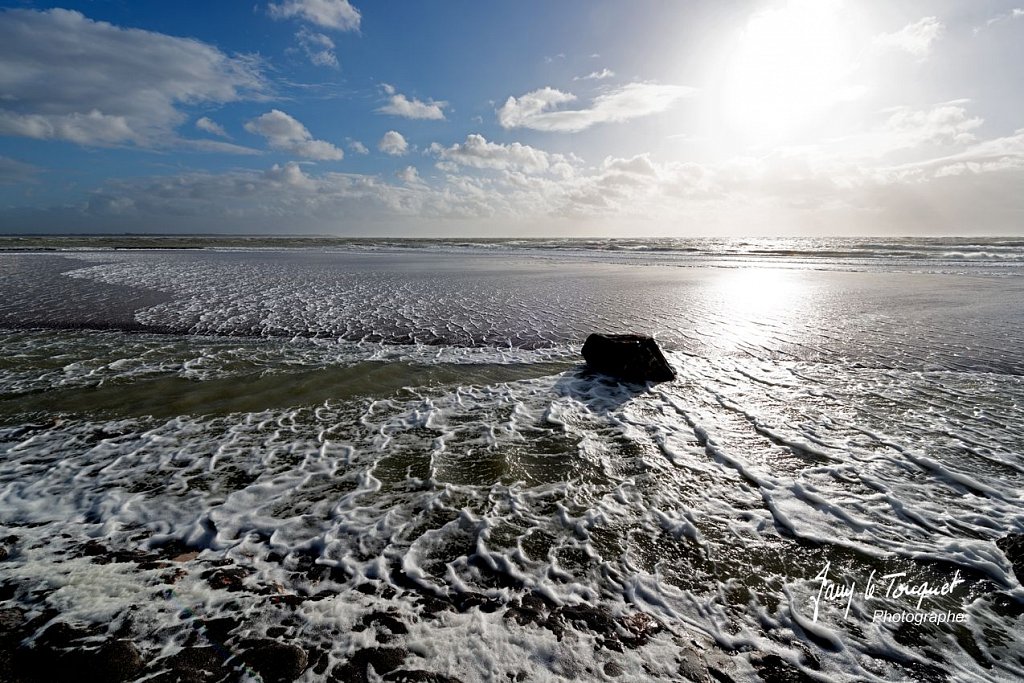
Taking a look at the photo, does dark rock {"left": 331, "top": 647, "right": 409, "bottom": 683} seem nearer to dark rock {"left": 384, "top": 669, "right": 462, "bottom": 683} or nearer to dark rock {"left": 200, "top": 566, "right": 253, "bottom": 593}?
dark rock {"left": 384, "top": 669, "right": 462, "bottom": 683}

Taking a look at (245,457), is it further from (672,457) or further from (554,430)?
(672,457)

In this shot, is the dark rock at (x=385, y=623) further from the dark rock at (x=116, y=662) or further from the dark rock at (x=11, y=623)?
the dark rock at (x=11, y=623)

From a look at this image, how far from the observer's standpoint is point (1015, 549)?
4074 mm

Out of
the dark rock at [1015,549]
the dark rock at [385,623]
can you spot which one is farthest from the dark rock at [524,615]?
the dark rock at [1015,549]

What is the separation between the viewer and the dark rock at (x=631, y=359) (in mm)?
9125

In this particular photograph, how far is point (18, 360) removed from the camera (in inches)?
376

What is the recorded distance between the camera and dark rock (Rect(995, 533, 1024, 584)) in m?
3.90

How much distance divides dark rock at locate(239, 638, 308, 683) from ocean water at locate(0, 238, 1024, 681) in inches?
3.6

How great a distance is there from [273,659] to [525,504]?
8.45ft

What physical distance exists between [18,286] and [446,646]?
28.5m

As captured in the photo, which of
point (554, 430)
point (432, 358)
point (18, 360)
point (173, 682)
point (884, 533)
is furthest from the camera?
point (432, 358)

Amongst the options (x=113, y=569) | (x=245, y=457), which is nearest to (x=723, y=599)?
(x=113, y=569)

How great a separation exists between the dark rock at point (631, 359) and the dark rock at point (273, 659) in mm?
7238

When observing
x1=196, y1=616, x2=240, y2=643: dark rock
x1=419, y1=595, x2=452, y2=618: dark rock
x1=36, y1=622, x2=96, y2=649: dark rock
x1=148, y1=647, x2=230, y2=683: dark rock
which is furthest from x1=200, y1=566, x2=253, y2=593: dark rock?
x1=419, y1=595, x2=452, y2=618: dark rock
